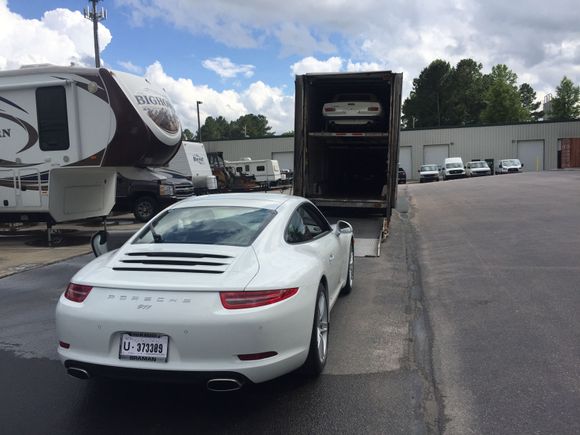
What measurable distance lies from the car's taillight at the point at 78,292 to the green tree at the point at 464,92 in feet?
271

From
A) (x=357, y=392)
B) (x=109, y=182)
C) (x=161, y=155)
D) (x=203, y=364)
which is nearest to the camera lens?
(x=203, y=364)

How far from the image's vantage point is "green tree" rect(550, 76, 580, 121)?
68.8m

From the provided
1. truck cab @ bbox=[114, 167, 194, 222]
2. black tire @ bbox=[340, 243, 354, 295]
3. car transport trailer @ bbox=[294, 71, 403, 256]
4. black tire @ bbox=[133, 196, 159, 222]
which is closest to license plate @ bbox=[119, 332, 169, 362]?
black tire @ bbox=[340, 243, 354, 295]

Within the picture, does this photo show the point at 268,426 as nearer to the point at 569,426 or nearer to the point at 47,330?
the point at 569,426

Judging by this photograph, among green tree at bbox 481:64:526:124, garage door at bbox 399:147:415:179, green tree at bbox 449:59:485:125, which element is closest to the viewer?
garage door at bbox 399:147:415:179

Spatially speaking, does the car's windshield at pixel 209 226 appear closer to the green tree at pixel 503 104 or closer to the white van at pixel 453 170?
the white van at pixel 453 170

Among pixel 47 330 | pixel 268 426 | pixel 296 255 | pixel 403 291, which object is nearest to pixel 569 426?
pixel 268 426

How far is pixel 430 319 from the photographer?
5586mm

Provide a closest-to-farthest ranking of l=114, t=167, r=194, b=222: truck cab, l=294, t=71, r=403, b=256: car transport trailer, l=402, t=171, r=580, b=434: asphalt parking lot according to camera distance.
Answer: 1. l=402, t=171, r=580, b=434: asphalt parking lot
2. l=294, t=71, r=403, b=256: car transport trailer
3. l=114, t=167, r=194, b=222: truck cab

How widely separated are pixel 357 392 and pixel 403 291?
10.6 feet

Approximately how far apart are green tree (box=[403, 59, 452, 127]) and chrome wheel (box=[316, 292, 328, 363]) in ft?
266

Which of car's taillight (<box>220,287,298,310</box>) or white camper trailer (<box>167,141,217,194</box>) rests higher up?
white camper trailer (<box>167,141,217,194</box>)

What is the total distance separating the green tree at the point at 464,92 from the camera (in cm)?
8006

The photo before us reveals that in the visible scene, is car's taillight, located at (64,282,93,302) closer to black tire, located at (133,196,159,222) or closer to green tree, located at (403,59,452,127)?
black tire, located at (133,196,159,222)
